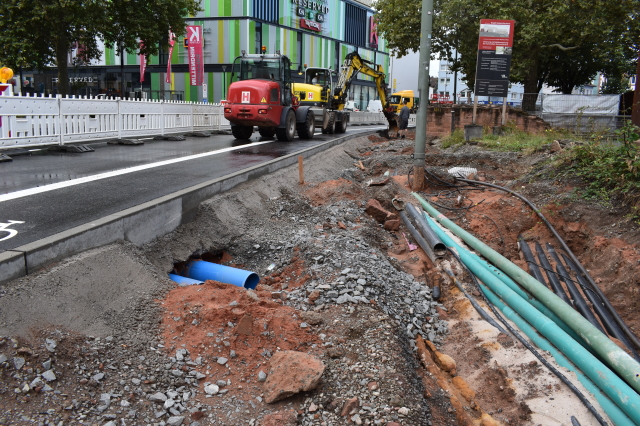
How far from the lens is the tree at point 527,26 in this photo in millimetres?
23000

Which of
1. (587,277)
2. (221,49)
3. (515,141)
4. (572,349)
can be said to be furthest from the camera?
(221,49)

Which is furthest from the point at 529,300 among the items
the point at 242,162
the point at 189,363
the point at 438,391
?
the point at 242,162

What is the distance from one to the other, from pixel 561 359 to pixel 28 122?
11.5m

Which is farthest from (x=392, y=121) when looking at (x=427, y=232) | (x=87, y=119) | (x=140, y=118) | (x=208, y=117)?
(x=427, y=232)

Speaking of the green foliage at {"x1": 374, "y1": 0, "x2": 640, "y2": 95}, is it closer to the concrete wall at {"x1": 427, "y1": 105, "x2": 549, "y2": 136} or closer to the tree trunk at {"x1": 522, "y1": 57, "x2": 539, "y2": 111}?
the tree trunk at {"x1": 522, "y1": 57, "x2": 539, "y2": 111}

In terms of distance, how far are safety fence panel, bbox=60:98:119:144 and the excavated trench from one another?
757 centimetres

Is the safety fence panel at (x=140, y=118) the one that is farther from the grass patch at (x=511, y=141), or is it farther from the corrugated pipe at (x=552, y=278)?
the corrugated pipe at (x=552, y=278)

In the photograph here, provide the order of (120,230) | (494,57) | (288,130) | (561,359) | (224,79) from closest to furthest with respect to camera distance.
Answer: (561,359) → (120,230) → (494,57) → (288,130) → (224,79)

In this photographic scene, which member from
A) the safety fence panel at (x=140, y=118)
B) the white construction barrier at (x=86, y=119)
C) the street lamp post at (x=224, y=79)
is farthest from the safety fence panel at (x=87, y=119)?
the street lamp post at (x=224, y=79)

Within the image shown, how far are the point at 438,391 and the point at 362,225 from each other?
3831 millimetres

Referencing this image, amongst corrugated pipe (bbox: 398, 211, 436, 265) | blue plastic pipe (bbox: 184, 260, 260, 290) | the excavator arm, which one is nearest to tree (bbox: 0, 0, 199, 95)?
the excavator arm

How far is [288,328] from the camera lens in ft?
13.9

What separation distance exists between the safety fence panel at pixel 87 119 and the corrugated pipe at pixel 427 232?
354 inches

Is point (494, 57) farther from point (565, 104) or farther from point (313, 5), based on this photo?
point (313, 5)
